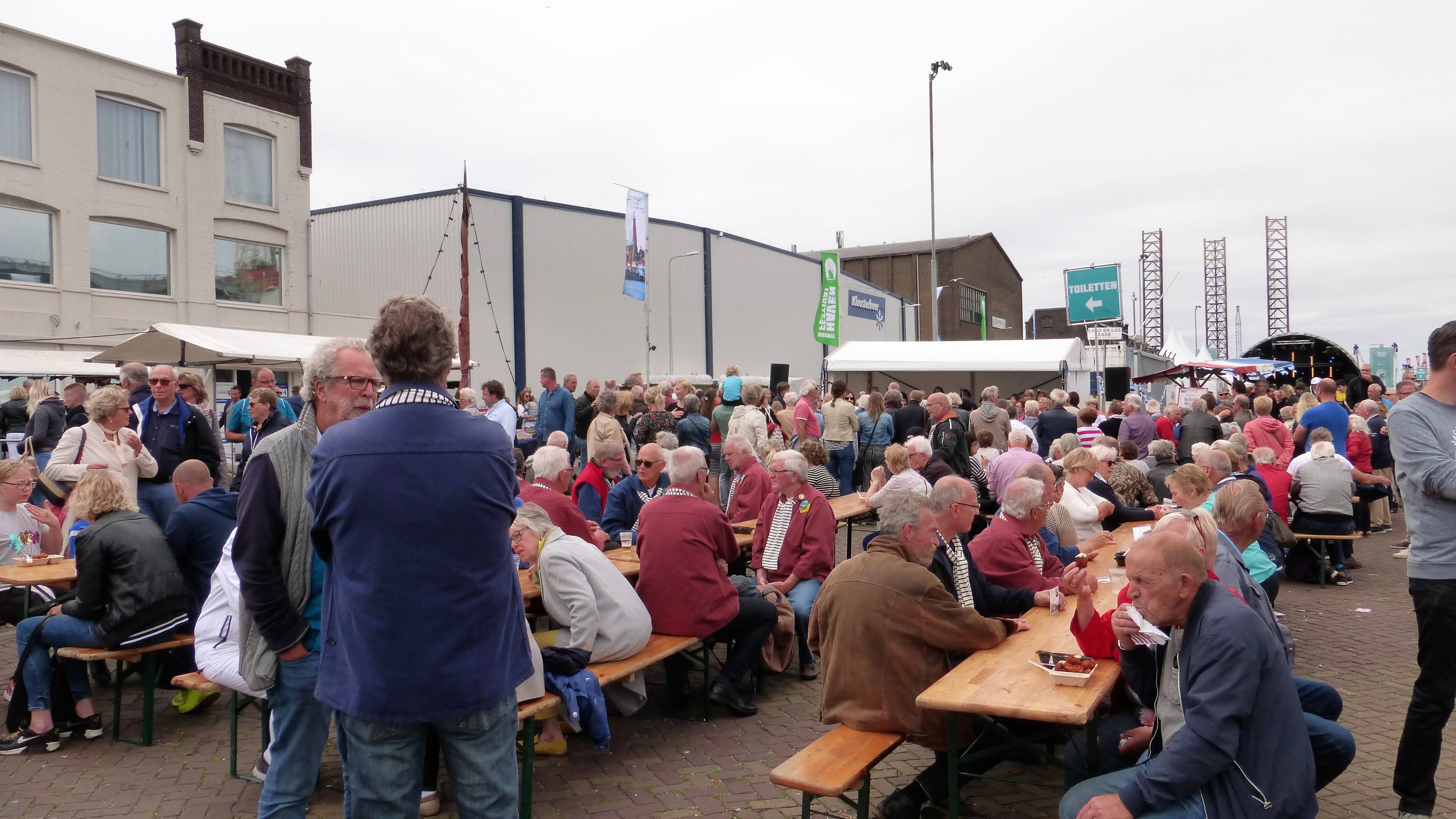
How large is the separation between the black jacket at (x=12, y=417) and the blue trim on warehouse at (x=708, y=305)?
18.3m

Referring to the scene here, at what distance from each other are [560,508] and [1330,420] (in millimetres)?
9277

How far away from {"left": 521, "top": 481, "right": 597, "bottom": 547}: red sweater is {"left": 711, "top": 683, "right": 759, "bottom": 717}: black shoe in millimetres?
1138

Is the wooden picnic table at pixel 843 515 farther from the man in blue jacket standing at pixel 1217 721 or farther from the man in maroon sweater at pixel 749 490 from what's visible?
the man in blue jacket standing at pixel 1217 721

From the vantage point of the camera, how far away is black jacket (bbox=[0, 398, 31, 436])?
40.5ft

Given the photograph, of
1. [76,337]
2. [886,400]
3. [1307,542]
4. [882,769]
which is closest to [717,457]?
[886,400]

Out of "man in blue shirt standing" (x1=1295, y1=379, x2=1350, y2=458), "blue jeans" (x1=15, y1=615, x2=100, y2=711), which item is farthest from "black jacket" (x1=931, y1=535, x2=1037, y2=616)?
"man in blue shirt standing" (x1=1295, y1=379, x2=1350, y2=458)

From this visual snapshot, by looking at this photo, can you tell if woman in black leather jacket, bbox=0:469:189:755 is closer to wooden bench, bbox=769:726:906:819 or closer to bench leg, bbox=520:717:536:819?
bench leg, bbox=520:717:536:819

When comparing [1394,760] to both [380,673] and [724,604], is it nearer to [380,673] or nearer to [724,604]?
[724,604]

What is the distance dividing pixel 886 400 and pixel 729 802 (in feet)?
34.4

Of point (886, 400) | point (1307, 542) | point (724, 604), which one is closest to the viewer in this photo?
point (724, 604)

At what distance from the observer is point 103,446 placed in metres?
6.16

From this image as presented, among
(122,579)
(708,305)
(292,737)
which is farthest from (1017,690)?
(708,305)

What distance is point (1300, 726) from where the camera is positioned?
260cm

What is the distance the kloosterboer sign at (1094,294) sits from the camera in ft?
85.0
